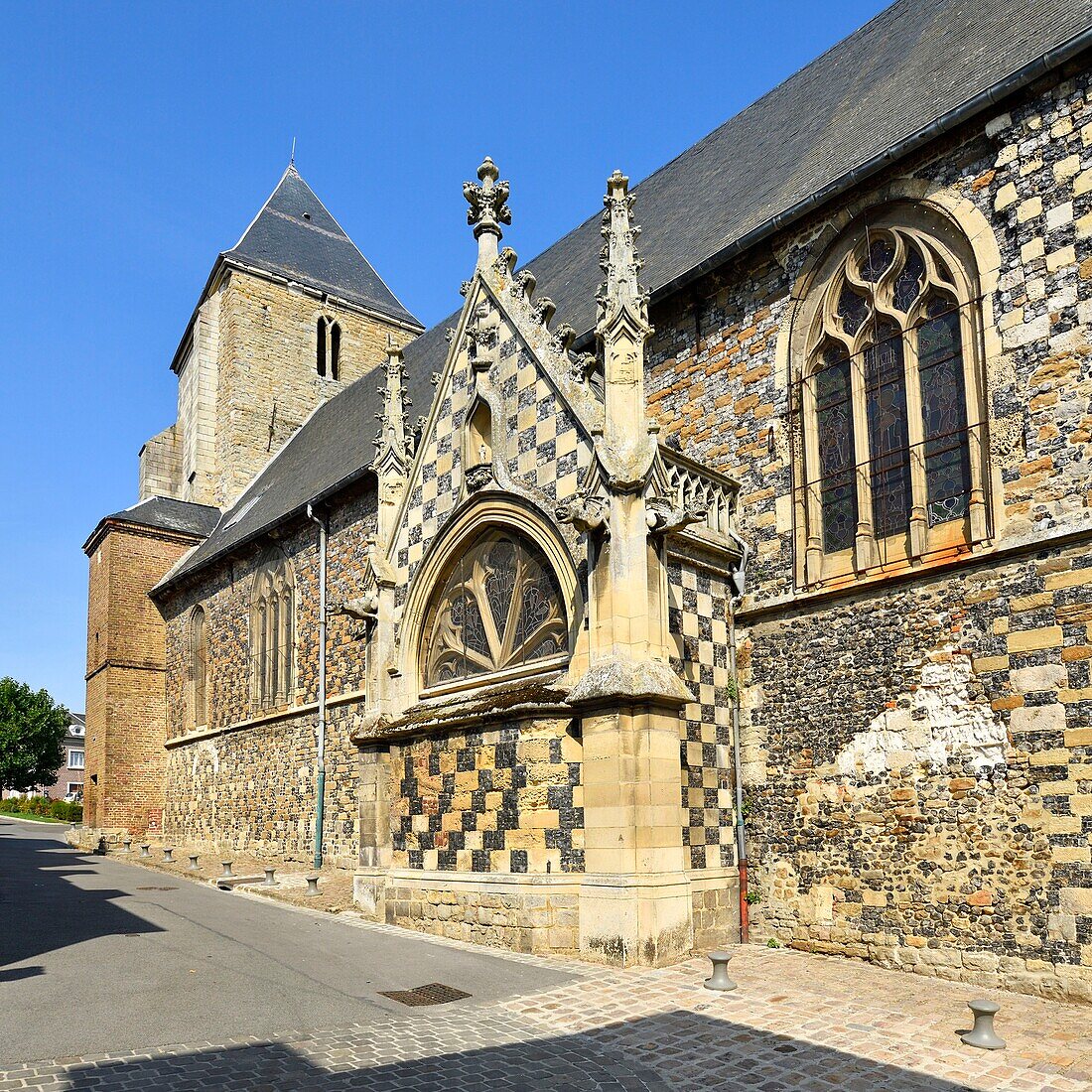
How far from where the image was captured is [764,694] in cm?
A: 1097

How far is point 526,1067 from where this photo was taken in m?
6.12

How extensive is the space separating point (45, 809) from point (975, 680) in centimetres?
6038

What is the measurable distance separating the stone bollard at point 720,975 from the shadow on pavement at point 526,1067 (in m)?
1.14

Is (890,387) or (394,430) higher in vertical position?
(394,430)

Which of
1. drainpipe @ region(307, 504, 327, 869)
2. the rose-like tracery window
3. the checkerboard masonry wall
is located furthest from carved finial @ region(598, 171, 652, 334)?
drainpipe @ region(307, 504, 327, 869)

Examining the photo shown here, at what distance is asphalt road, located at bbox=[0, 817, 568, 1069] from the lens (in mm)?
6883

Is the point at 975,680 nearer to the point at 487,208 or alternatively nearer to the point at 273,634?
the point at 487,208

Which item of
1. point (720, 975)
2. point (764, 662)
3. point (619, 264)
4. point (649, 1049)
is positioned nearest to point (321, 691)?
point (764, 662)

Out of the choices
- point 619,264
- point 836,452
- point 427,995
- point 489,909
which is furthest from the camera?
point 836,452

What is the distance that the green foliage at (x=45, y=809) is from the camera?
55206 millimetres

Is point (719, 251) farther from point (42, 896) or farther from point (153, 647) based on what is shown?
point (153, 647)

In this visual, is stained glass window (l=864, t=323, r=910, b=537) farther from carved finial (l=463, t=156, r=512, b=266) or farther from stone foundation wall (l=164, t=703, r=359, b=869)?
stone foundation wall (l=164, t=703, r=359, b=869)

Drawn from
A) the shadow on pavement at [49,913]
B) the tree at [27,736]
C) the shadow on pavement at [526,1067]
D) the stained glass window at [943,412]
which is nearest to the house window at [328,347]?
the shadow on pavement at [49,913]

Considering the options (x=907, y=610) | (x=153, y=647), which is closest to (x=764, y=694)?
(x=907, y=610)
